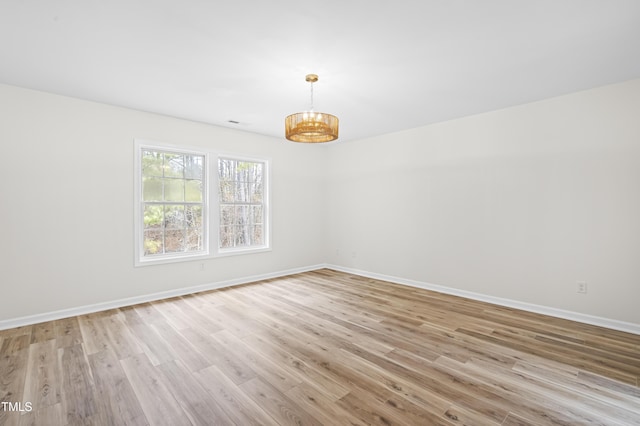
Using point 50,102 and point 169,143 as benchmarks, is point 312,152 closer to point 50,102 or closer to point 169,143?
point 169,143

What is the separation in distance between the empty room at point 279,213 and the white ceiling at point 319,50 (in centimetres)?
2

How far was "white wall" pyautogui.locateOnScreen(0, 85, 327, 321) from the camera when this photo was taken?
324 centimetres

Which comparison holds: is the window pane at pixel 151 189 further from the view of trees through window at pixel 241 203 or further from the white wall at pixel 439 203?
the view of trees through window at pixel 241 203

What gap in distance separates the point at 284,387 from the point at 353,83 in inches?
117

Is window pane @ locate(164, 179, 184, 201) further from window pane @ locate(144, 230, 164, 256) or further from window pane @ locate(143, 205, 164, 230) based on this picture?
window pane @ locate(144, 230, 164, 256)

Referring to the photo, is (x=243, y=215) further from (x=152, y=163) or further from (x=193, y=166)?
(x=152, y=163)

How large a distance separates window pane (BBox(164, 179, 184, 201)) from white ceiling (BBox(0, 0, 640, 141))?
112cm

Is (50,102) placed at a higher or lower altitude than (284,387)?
higher

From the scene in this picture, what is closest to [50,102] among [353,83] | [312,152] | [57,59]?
[57,59]

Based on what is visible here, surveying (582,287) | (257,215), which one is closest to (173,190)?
(257,215)

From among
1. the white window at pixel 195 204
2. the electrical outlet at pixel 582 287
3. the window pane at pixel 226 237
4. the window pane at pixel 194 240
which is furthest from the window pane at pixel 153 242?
the electrical outlet at pixel 582 287

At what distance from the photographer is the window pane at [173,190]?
4.42m

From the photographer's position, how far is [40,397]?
2.02m

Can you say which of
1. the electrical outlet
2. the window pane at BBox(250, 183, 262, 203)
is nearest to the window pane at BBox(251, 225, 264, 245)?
the window pane at BBox(250, 183, 262, 203)
